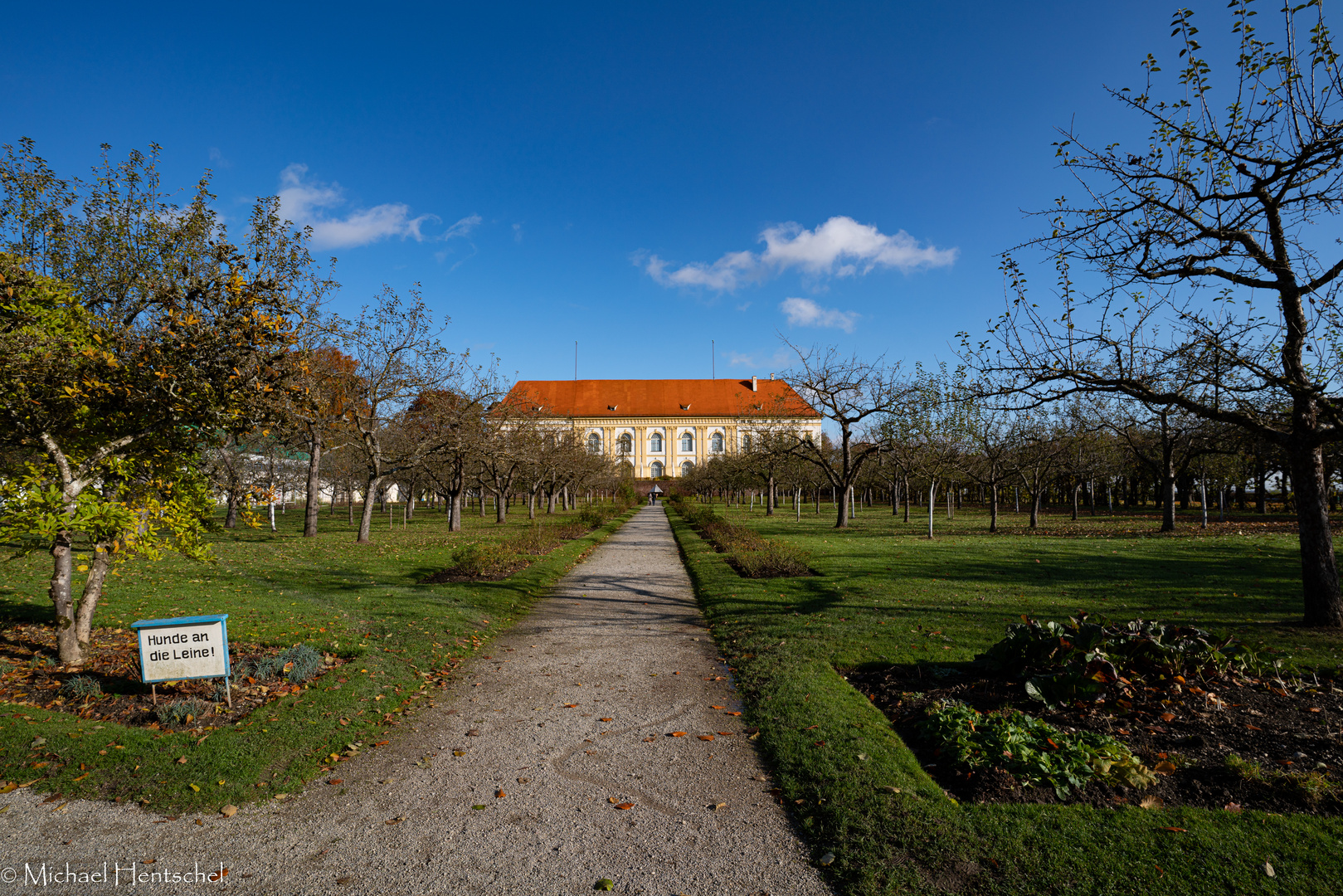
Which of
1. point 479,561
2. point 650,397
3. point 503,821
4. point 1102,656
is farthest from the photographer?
point 650,397

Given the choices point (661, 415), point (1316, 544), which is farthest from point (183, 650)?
point (661, 415)

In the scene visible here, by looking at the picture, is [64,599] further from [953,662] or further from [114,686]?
[953,662]

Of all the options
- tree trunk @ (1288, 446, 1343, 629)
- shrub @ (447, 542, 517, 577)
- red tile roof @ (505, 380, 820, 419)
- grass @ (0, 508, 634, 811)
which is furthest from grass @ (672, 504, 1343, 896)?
red tile roof @ (505, 380, 820, 419)

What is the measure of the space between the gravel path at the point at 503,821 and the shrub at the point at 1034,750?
57.5 inches

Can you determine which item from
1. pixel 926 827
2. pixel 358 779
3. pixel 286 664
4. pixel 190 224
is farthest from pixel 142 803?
pixel 190 224

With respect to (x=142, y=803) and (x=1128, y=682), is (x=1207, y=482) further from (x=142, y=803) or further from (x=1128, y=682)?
(x=142, y=803)

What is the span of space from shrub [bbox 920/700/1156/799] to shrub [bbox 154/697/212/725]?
19.3 feet

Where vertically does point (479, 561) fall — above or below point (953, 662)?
above

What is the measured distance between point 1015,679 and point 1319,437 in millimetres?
5118

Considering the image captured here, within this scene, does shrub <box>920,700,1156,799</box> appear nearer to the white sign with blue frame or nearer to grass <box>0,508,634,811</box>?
grass <box>0,508,634,811</box>

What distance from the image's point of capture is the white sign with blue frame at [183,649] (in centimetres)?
542

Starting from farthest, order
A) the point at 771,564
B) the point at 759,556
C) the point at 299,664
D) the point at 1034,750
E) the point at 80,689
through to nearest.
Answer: the point at 759,556 < the point at 771,564 < the point at 299,664 < the point at 80,689 < the point at 1034,750

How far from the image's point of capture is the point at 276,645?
7352mm

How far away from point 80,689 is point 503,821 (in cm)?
448
